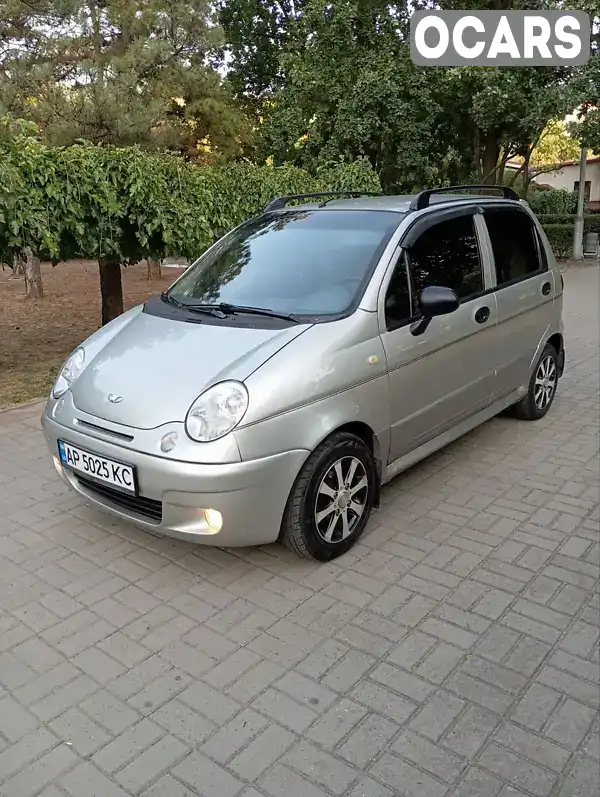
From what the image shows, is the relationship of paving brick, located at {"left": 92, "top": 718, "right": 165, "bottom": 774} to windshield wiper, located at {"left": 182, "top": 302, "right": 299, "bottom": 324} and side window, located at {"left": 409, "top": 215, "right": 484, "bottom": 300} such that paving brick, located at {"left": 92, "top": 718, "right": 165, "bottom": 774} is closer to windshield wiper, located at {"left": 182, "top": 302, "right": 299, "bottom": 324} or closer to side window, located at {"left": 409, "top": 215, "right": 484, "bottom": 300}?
windshield wiper, located at {"left": 182, "top": 302, "right": 299, "bottom": 324}

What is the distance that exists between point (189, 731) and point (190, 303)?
242 centimetres

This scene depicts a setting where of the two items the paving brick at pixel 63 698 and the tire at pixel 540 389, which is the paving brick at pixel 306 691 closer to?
the paving brick at pixel 63 698

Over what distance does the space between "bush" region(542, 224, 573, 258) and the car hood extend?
19.1 m

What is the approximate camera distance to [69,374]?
3.74m

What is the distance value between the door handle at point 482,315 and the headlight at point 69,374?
2448 mm

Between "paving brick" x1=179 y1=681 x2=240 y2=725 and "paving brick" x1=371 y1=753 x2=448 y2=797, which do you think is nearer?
"paving brick" x1=371 y1=753 x2=448 y2=797

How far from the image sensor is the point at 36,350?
8523 millimetres

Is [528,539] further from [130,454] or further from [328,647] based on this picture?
[130,454]

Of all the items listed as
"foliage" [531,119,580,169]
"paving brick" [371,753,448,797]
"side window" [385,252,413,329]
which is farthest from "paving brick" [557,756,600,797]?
"foliage" [531,119,580,169]

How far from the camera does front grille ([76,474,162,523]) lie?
312cm

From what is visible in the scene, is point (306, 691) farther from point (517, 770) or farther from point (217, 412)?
point (217, 412)

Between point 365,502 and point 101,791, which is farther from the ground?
point 365,502

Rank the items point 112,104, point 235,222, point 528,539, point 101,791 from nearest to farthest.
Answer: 1. point 101,791
2. point 528,539
3. point 235,222
4. point 112,104

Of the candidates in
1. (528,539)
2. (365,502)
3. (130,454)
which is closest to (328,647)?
(365,502)
